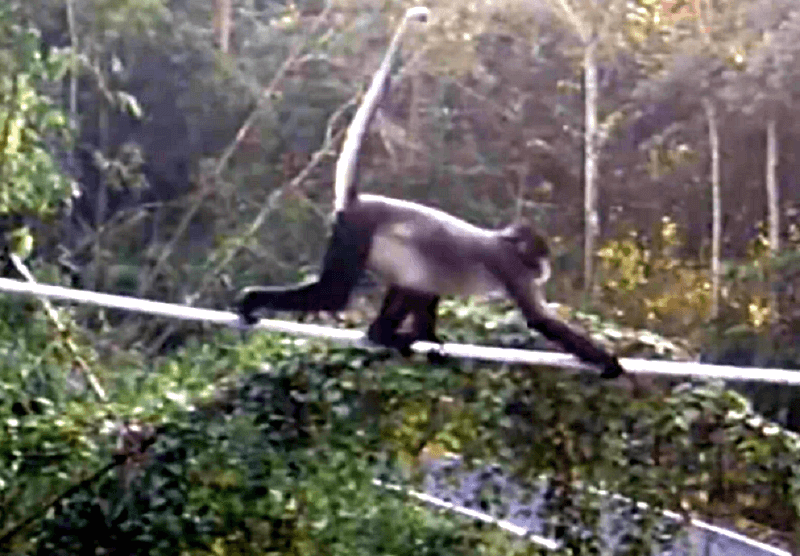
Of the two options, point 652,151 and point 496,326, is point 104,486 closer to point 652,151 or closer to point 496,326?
point 496,326

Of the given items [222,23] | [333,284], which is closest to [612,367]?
[333,284]

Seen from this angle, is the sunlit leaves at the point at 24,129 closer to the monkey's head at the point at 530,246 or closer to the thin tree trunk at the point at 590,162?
the monkey's head at the point at 530,246

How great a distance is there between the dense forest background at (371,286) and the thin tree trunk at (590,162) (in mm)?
39

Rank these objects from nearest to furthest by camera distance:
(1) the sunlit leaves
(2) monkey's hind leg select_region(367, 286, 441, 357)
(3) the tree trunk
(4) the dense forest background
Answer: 1. (2) monkey's hind leg select_region(367, 286, 441, 357)
2. (4) the dense forest background
3. (1) the sunlit leaves
4. (3) the tree trunk

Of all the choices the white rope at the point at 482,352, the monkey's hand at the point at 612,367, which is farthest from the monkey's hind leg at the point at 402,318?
the monkey's hand at the point at 612,367

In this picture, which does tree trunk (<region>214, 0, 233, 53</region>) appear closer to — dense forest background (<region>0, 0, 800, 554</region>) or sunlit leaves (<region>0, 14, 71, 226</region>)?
dense forest background (<region>0, 0, 800, 554</region>)

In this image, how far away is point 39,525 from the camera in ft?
11.9

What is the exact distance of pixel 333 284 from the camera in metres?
2.70

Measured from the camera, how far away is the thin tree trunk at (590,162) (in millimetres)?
7634

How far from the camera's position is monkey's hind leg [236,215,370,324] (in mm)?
2668

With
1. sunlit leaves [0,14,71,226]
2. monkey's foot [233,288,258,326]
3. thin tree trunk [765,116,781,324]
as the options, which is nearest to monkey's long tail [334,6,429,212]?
monkey's foot [233,288,258,326]

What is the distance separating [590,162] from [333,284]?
5.29 meters

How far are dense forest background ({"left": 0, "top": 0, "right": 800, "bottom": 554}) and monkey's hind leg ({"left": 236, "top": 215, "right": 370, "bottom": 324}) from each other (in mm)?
778

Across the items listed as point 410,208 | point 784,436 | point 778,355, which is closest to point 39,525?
point 410,208
